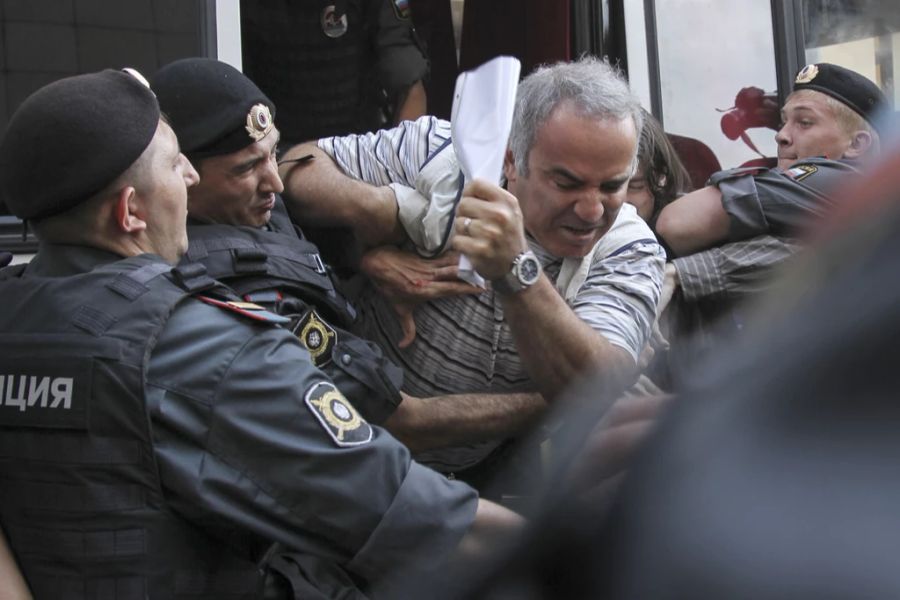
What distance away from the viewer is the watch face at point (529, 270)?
2496 millimetres

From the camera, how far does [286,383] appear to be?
72.8 inches

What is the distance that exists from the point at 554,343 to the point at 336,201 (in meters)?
0.64

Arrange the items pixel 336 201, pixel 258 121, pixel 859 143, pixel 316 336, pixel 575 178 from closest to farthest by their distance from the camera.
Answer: pixel 316 336
pixel 258 121
pixel 575 178
pixel 336 201
pixel 859 143

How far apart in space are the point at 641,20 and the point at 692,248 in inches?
44.0

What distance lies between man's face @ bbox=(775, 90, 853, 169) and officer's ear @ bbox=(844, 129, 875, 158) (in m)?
0.01

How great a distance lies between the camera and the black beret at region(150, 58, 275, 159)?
8.12 ft

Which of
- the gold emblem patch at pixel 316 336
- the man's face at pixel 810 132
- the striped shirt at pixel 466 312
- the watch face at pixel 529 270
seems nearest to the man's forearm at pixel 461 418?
the striped shirt at pixel 466 312

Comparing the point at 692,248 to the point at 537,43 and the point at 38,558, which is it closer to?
the point at 537,43

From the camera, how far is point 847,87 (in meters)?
3.61

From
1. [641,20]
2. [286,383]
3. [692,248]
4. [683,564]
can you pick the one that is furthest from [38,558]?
[641,20]

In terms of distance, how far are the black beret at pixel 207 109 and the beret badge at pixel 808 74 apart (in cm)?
188

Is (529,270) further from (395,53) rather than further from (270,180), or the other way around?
(395,53)

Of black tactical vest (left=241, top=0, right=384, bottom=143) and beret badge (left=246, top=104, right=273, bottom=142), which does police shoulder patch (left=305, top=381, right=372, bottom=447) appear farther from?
black tactical vest (left=241, top=0, right=384, bottom=143)

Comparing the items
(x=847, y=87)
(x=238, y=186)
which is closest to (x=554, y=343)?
(x=238, y=186)
